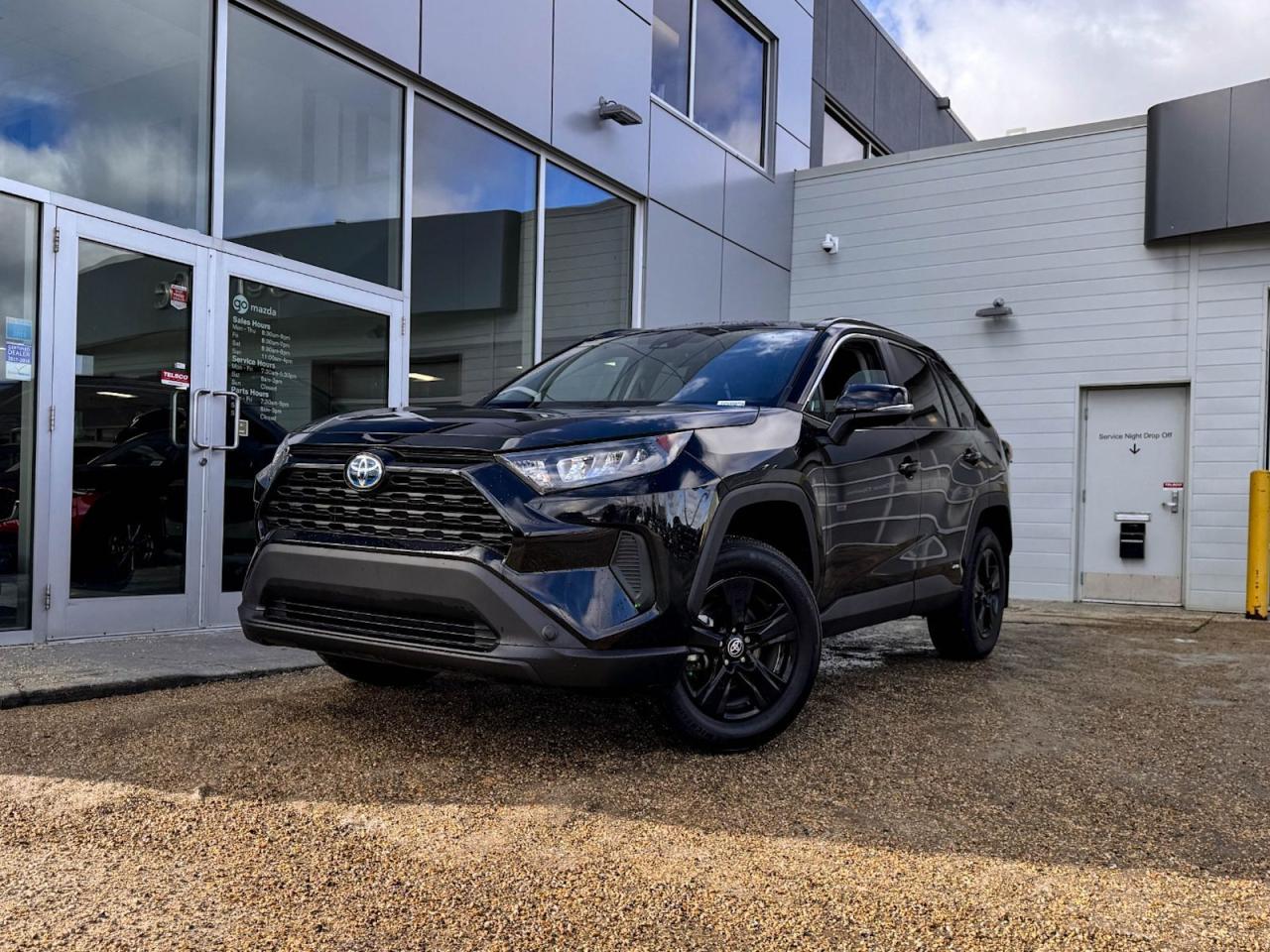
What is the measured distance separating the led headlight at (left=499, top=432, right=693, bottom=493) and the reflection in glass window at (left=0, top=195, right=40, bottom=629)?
11.6ft

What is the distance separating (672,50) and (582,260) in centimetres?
286

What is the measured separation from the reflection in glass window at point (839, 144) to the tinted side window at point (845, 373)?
1094 centimetres

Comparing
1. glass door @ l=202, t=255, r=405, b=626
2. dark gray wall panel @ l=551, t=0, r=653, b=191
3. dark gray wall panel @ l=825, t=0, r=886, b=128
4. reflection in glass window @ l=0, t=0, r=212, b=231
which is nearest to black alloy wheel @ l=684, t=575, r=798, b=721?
glass door @ l=202, t=255, r=405, b=626

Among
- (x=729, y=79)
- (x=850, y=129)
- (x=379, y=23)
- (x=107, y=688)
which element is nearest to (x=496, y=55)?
(x=379, y=23)

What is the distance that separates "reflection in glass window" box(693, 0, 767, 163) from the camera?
1161cm

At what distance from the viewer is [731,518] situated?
11.6 ft

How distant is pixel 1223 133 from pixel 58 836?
37.7 ft

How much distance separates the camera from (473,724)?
156 inches

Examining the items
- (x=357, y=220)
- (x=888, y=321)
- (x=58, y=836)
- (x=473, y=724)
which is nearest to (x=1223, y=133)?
(x=888, y=321)

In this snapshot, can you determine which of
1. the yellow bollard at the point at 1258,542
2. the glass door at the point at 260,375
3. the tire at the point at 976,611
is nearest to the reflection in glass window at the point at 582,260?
the glass door at the point at 260,375

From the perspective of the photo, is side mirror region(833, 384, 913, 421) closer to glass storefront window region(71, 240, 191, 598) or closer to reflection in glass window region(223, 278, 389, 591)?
reflection in glass window region(223, 278, 389, 591)

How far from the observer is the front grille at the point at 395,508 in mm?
3207

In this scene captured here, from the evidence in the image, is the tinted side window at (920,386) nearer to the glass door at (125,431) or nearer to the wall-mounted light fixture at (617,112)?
the glass door at (125,431)

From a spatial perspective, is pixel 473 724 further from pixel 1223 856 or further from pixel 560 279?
pixel 560 279
